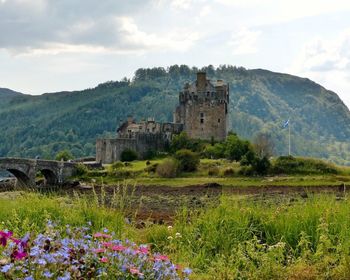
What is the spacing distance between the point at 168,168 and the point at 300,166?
13.1 metres

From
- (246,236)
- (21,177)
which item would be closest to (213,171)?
(21,177)

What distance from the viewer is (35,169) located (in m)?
73.4

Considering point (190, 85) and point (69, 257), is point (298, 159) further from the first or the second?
point (69, 257)

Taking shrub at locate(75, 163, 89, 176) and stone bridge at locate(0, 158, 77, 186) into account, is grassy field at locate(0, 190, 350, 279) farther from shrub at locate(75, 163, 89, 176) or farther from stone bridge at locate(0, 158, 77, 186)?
shrub at locate(75, 163, 89, 176)

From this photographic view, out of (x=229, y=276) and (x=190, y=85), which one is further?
(x=190, y=85)

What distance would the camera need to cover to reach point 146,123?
306 ft

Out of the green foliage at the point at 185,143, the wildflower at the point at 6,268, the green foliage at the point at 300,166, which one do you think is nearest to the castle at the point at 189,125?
the green foliage at the point at 185,143

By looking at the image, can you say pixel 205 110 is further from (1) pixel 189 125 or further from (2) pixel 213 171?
(2) pixel 213 171

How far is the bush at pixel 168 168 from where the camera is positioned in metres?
66.4

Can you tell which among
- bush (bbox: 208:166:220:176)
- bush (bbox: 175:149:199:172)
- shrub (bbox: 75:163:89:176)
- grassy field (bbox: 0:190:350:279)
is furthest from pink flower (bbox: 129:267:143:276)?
shrub (bbox: 75:163:89:176)

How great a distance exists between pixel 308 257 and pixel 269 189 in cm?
3859

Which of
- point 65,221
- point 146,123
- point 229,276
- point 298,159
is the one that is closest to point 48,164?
point 146,123

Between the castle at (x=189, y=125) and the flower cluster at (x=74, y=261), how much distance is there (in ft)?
246

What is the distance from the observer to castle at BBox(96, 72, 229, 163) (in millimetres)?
84375
